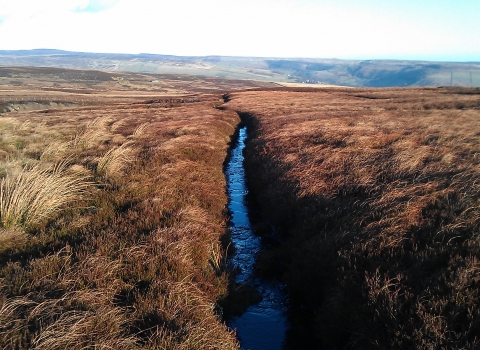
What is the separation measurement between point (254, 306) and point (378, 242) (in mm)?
3158

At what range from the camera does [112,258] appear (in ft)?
21.3

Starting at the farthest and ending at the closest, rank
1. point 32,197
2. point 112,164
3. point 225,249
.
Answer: point 112,164 → point 225,249 → point 32,197

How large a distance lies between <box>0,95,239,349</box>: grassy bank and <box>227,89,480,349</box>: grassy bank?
191 cm

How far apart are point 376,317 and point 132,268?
15.2ft

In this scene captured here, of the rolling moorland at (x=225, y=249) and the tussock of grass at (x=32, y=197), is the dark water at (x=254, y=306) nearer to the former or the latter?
the rolling moorland at (x=225, y=249)

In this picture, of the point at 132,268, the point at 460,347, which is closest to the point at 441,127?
→ the point at 460,347

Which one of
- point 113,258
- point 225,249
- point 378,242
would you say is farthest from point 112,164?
point 378,242

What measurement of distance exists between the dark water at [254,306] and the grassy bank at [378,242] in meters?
0.33

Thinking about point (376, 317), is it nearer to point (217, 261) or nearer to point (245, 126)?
point (217, 261)

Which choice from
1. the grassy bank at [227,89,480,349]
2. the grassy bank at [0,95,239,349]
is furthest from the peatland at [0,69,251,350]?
the grassy bank at [227,89,480,349]

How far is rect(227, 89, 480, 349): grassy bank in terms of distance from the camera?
16.0 feet

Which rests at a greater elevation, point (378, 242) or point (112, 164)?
point (112, 164)

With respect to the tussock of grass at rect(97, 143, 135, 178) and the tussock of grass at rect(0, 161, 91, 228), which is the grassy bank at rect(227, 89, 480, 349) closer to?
the tussock of grass at rect(97, 143, 135, 178)

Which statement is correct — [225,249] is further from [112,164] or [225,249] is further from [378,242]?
[112,164]
